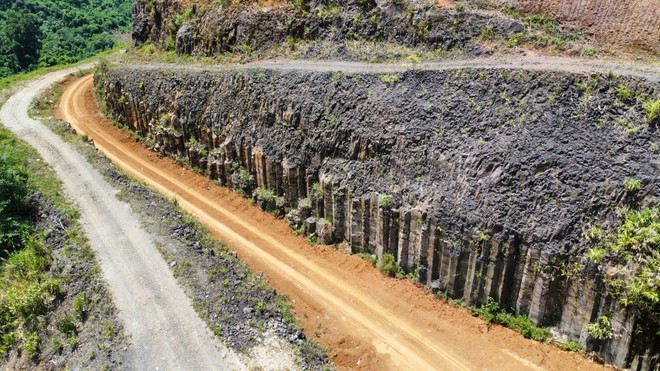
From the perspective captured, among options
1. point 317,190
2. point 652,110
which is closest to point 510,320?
point 652,110

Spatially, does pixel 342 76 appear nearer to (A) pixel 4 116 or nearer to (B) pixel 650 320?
(B) pixel 650 320

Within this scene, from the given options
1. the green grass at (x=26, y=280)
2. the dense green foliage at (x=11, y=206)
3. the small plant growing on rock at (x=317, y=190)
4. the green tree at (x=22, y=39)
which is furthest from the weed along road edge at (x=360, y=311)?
the green tree at (x=22, y=39)

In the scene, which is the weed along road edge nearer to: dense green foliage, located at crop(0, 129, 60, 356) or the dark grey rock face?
dense green foliage, located at crop(0, 129, 60, 356)

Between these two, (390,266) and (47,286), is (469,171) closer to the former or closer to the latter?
(390,266)

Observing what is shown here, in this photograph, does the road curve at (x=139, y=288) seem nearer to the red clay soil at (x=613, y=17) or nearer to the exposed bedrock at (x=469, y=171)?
the exposed bedrock at (x=469, y=171)

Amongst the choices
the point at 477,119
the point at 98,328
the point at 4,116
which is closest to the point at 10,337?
the point at 98,328

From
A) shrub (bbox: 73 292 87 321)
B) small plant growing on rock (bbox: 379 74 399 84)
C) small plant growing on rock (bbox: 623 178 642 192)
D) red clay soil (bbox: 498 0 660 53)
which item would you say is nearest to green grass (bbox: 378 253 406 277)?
small plant growing on rock (bbox: 379 74 399 84)
